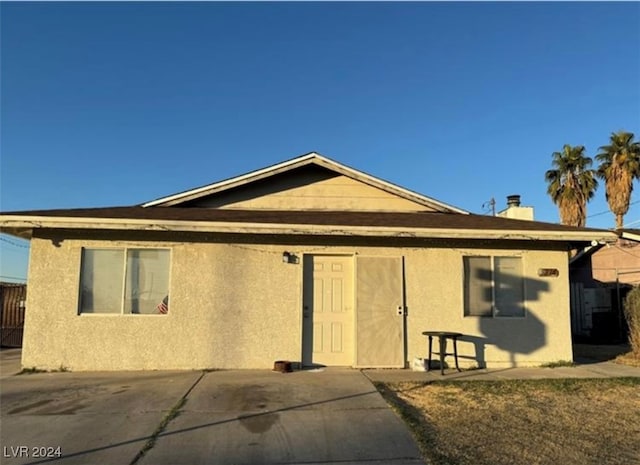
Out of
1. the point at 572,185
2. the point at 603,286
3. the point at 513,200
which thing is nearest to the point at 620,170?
the point at 572,185

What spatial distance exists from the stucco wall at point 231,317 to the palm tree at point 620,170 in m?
20.3

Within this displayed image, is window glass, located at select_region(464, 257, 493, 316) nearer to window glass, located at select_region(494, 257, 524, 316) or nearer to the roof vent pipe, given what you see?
window glass, located at select_region(494, 257, 524, 316)

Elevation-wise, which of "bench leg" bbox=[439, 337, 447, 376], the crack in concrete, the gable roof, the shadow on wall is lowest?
the crack in concrete

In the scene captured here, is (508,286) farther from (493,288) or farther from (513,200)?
(513,200)

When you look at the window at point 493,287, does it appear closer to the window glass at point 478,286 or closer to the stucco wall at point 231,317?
the window glass at point 478,286

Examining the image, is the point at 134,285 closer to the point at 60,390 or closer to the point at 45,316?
the point at 45,316

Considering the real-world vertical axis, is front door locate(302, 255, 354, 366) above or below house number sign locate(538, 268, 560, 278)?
below

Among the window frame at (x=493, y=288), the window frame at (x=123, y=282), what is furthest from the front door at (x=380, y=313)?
the window frame at (x=123, y=282)

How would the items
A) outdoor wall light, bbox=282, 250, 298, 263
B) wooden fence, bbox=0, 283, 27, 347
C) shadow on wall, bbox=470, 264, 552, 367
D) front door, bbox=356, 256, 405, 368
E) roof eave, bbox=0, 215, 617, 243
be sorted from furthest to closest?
wooden fence, bbox=0, 283, 27, 347, shadow on wall, bbox=470, 264, 552, 367, outdoor wall light, bbox=282, 250, 298, 263, front door, bbox=356, 256, 405, 368, roof eave, bbox=0, 215, 617, 243

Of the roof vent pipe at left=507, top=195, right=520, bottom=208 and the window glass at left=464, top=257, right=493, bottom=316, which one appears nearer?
the window glass at left=464, top=257, right=493, bottom=316

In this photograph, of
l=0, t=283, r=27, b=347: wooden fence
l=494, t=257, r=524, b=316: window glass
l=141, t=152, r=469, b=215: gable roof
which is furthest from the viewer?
l=0, t=283, r=27, b=347: wooden fence

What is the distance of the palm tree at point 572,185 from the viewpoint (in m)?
29.8

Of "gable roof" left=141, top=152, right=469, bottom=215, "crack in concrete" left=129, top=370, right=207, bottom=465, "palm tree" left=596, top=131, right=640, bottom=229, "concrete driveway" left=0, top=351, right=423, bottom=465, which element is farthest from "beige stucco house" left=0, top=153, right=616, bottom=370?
"palm tree" left=596, top=131, right=640, bottom=229

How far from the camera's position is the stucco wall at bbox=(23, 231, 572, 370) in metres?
9.57
